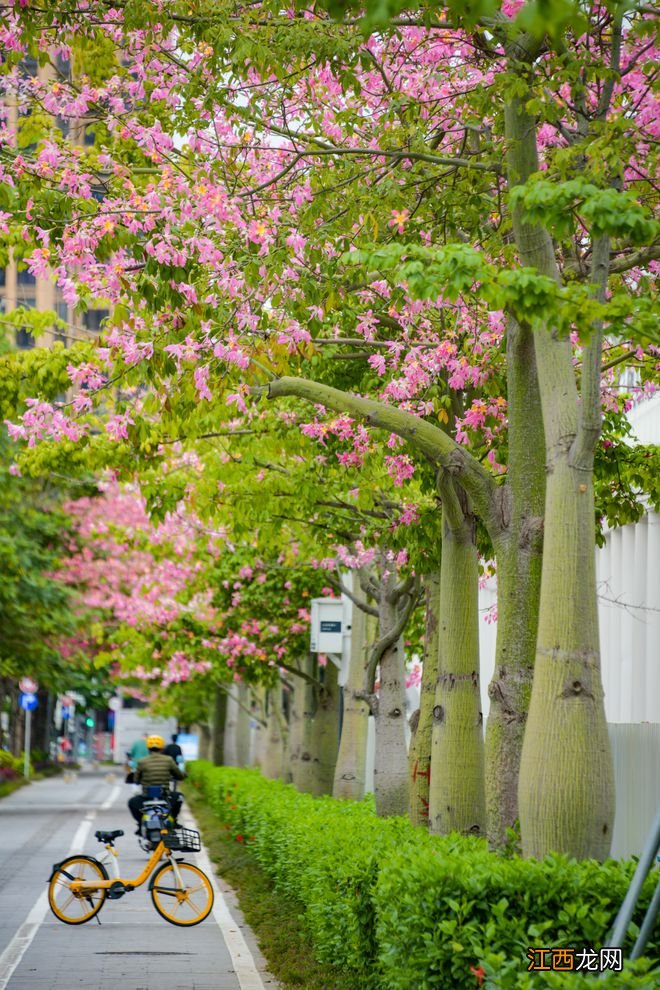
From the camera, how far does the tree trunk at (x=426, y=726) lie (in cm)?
1393

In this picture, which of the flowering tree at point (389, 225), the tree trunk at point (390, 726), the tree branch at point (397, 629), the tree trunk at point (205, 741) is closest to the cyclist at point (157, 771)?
the tree trunk at point (390, 726)

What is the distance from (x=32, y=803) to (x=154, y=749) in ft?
78.9

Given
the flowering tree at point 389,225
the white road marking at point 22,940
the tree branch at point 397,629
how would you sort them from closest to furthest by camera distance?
the flowering tree at point 389,225
the white road marking at point 22,940
the tree branch at point 397,629

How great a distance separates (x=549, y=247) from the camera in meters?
8.85

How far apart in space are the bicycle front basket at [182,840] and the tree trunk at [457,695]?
450 cm

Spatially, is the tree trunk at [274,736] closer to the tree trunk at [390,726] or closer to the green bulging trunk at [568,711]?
the tree trunk at [390,726]

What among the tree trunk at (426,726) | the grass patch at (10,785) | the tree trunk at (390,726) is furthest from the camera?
the grass patch at (10,785)

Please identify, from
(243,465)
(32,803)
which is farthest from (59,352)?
(32,803)

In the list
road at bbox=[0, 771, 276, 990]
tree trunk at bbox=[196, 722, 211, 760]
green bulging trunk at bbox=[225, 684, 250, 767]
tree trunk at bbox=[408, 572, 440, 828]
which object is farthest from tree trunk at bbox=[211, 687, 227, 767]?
tree trunk at bbox=[408, 572, 440, 828]

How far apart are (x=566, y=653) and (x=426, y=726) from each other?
6.12 meters

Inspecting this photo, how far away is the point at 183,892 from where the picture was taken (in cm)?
1513

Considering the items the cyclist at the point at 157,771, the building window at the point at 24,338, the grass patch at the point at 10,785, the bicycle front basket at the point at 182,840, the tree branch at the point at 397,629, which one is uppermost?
the building window at the point at 24,338

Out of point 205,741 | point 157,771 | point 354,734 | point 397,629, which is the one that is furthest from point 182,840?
point 205,741

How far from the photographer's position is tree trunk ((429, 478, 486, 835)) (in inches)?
435
